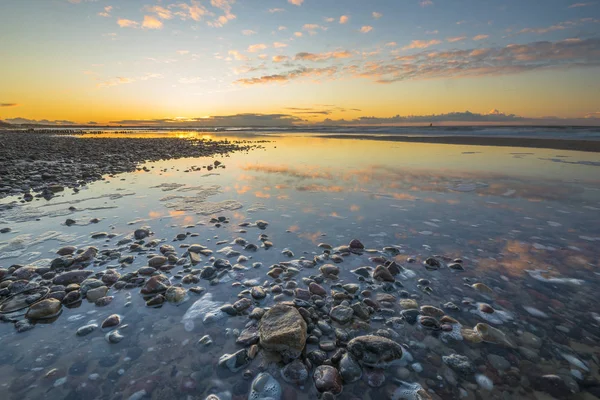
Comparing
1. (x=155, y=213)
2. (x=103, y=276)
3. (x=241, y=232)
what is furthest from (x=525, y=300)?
(x=155, y=213)

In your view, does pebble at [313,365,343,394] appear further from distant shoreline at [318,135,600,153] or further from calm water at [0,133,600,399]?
distant shoreline at [318,135,600,153]

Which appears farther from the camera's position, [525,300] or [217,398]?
[525,300]

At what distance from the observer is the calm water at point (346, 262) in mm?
2398

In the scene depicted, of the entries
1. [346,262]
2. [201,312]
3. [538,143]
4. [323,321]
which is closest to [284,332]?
[323,321]

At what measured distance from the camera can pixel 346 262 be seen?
4.53 meters

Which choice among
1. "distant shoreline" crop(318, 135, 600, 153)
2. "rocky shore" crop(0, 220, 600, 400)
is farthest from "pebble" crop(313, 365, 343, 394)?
"distant shoreline" crop(318, 135, 600, 153)

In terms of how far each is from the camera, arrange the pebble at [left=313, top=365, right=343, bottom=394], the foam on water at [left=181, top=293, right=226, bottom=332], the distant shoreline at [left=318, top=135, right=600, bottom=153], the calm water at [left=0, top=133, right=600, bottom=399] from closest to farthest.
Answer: the pebble at [left=313, top=365, right=343, bottom=394] → the calm water at [left=0, top=133, right=600, bottom=399] → the foam on water at [left=181, top=293, right=226, bottom=332] → the distant shoreline at [left=318, top=135, right=600, bottom=153]

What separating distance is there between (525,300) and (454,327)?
4.23ft

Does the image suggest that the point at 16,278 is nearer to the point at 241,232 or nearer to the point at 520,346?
the point at 241,232

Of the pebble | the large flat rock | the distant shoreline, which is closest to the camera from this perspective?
the pebble

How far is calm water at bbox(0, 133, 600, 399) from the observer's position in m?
2.40

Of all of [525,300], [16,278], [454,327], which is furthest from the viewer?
[16,278]

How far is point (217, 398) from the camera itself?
220 cm

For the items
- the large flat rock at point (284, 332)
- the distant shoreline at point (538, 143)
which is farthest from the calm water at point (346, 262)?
the distant shoreline at point (538, 143)
